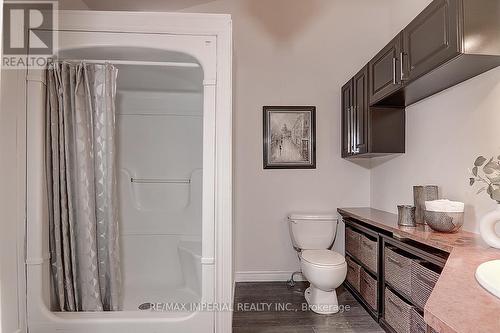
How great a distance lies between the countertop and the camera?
25.0 inches

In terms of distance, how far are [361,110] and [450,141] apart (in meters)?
0.80

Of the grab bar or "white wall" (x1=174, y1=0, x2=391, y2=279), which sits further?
"white wall" (x1=174, y1=0, x2=391, y2=279)

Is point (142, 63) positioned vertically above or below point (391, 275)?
above

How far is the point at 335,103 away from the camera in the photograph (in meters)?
3.26

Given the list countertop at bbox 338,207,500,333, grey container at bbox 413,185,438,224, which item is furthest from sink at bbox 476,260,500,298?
grey container at bbox 413,185,438,224

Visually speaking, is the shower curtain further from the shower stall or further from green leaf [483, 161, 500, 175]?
green leaf [483, 161, 500, 175]

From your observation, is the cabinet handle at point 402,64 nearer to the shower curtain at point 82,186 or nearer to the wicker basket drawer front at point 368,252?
the wicker basket drawer front at point 368,252

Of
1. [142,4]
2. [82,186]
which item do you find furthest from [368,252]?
[142,4]

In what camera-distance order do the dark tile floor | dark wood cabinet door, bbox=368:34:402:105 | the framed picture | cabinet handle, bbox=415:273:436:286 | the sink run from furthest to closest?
1. the framed picture
2. the dark tile floor
3. dark wood cabinet door, bbox=368:34:402:105
4. cabinet handle, bbox=415:273:436:286
5. the sink

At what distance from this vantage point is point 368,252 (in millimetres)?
2490

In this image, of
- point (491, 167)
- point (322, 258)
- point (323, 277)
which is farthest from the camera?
point (322, 258)

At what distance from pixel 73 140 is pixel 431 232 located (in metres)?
2.36

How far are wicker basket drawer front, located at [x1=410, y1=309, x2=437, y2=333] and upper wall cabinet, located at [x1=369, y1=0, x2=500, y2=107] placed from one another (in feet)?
4.54

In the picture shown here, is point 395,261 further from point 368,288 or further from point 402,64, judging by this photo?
point 402,64
